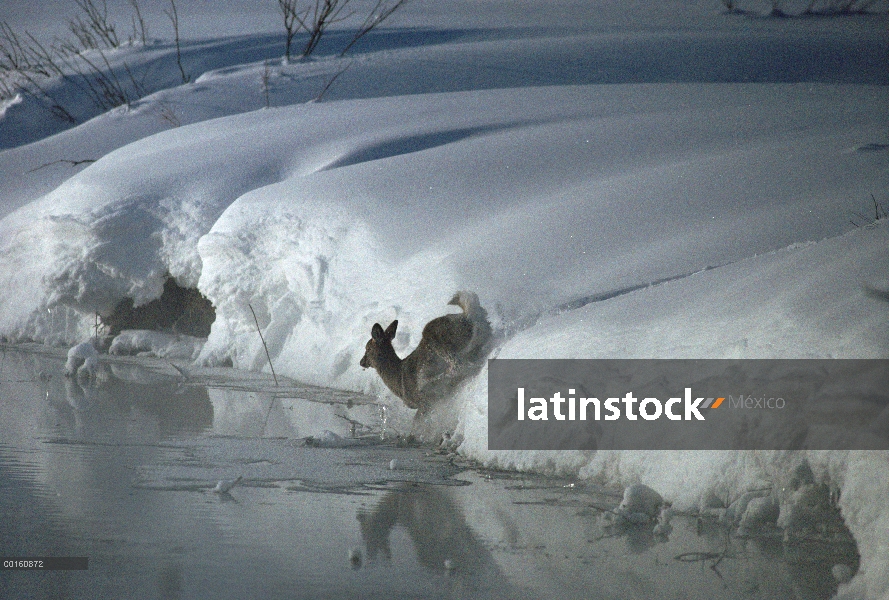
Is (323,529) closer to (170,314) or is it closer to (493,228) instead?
(493,228)

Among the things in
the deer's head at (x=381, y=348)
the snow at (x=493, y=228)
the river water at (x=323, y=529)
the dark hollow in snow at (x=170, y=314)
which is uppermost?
the snow at (x=493, y=228)

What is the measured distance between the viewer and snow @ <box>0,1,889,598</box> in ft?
14.3

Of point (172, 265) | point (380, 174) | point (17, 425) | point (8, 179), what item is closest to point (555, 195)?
point (380, 174)

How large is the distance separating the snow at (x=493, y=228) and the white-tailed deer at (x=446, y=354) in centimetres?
12

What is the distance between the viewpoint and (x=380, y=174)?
8.95m

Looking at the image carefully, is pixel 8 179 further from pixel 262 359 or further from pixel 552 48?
pixel 552 48

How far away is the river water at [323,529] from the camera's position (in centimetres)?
315

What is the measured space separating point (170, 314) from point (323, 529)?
21.4ft
